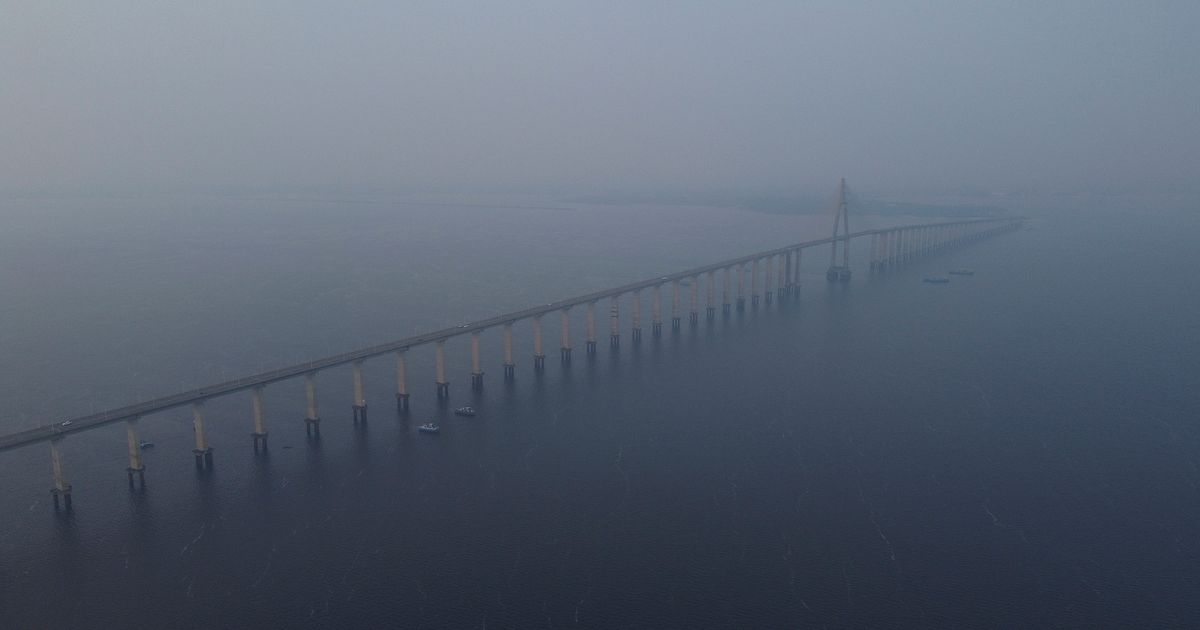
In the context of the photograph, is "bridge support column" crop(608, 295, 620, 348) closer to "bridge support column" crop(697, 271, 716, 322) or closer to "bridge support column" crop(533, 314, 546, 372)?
"bridge support column" crop(533, 314, 546, 372)

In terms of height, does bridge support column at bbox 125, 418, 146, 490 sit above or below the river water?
above

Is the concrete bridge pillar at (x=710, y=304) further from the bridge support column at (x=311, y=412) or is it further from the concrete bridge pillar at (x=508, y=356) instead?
the bridge support column at (x=311, y=412)

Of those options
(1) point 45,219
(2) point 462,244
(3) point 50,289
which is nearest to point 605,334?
(3) point 50,289

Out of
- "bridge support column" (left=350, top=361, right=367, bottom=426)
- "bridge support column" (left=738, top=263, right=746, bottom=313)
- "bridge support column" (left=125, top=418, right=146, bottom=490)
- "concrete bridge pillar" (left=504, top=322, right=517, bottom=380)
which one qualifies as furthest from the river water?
"bridge support column" (left=738, top=263, right=746, bottom=313)

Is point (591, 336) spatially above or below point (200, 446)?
above

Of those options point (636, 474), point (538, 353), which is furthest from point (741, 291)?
point (636, 474)

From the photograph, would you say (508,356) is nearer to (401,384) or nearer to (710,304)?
(401,384)

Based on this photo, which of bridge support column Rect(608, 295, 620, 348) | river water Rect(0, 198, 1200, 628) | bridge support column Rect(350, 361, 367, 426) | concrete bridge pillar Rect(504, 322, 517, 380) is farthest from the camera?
bridge support column Rect(608, 295, 620, 348)

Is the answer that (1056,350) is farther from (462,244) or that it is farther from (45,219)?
(45,219)
